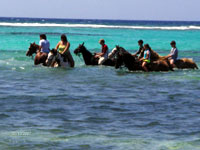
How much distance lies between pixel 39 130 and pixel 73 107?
7.20 feet

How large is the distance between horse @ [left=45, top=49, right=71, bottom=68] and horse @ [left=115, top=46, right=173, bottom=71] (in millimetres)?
2142

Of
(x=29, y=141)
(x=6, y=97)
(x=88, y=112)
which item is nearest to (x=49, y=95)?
(x=6, y=97)

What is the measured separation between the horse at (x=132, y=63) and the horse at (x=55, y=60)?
2.14m

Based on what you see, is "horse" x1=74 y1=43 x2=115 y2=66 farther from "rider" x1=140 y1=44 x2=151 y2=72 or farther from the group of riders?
"rider" x1=140 y1=44 x2=151 y2=72

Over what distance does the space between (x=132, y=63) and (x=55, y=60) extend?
2.90 meters

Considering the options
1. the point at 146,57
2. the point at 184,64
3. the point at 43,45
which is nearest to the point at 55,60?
the point at 43,45

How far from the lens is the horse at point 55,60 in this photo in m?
18.6

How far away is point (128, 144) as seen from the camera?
7434 millimetres

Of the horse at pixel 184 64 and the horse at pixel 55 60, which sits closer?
the horse at pixel 55 60

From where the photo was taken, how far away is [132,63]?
17812mm

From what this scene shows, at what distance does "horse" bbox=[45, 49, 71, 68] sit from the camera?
18594mm

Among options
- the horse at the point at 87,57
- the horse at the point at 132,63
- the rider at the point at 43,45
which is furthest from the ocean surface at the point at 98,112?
the horse at the point at 87,57

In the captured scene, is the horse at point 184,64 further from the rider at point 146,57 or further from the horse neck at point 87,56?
the horse neck at point 87,56

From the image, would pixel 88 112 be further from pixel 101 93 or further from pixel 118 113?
pixel 101 93
